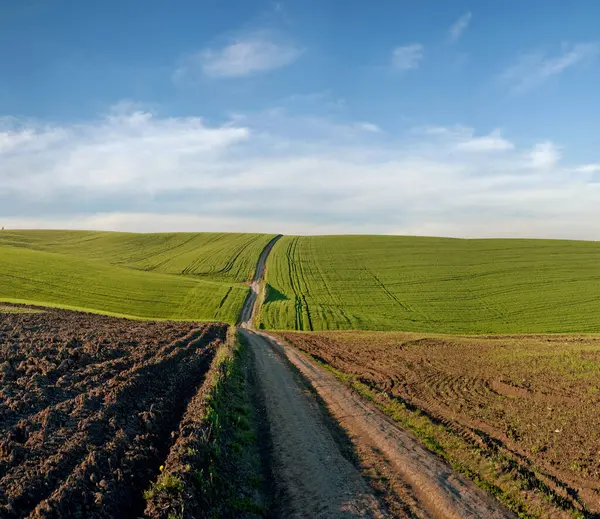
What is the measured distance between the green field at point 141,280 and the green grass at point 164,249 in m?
0.22

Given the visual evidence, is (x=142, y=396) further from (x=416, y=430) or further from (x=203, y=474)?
(x=416, y=430)

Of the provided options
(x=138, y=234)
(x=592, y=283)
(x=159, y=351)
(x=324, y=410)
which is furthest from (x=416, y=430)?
(x=138, y=234)

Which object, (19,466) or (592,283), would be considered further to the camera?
(592,283)

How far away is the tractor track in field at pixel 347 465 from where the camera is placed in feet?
29.7

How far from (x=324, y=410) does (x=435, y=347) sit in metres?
19.5

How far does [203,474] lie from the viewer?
9.41 meters

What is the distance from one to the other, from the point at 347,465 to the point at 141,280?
60647 mm

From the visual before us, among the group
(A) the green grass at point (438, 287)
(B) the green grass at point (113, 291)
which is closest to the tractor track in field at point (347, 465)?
(A) the green grass at point (438, 287)

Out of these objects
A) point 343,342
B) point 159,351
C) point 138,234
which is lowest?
point 343,342

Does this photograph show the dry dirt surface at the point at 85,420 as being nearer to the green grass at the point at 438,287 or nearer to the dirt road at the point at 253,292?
the dirt road at the point at 253,292

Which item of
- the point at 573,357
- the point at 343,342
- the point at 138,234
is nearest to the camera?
the point at 573,357

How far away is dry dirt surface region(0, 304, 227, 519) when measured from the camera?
7887mm

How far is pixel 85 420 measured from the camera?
1118 centimetres

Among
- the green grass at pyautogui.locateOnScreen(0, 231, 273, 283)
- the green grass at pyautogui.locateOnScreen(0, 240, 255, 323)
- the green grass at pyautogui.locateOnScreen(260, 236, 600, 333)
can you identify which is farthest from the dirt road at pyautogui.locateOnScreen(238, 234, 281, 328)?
the green grass at pyautogui.locateOnScreen(260, 236, 600, 333)
